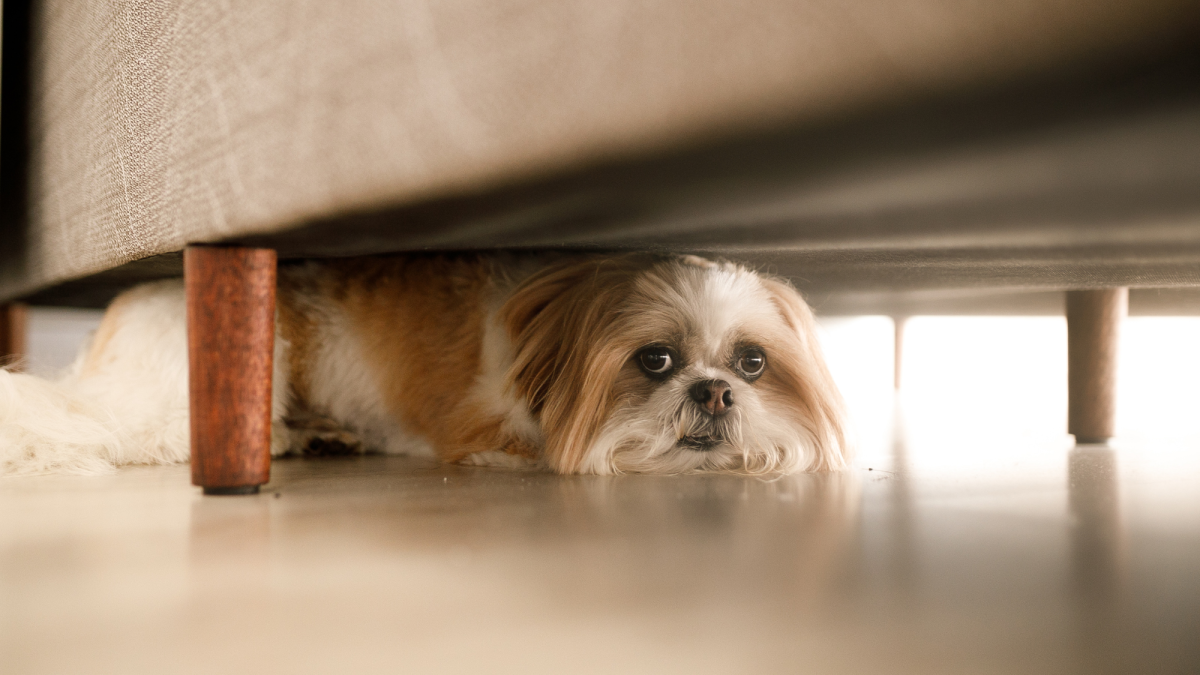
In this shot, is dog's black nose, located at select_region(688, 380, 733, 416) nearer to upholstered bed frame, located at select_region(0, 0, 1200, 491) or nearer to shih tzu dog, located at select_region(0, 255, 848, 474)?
shih tzu dog, located at select_region(0, 255, 848, 474)

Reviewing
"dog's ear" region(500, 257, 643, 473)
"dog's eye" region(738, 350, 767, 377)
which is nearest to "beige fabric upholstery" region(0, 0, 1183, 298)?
"dog's ear" region(500, 257, 643, 473)

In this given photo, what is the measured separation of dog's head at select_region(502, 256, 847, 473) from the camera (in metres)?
Result: 1.52

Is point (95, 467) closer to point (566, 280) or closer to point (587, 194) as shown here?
point (566, 280)

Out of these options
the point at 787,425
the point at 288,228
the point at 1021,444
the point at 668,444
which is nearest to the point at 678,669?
the point at 288,228

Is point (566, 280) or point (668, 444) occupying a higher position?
point (566, 280)

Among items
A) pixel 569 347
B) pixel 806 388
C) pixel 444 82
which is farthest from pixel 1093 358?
pixel 444 82

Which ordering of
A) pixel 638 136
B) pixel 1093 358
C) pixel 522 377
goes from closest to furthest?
pixel 638 136
pixel 522 377
pixel 1093 358

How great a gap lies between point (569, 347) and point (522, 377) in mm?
135

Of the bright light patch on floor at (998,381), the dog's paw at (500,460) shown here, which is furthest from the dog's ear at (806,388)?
the dog's paw at (500,460)

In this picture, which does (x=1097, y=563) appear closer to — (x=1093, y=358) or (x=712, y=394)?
(x=712, y=394)

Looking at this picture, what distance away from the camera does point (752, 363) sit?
162 cm

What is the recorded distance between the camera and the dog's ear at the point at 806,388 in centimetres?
161

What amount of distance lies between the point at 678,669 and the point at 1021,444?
190cm

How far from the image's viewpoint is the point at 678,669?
0.50 metres
